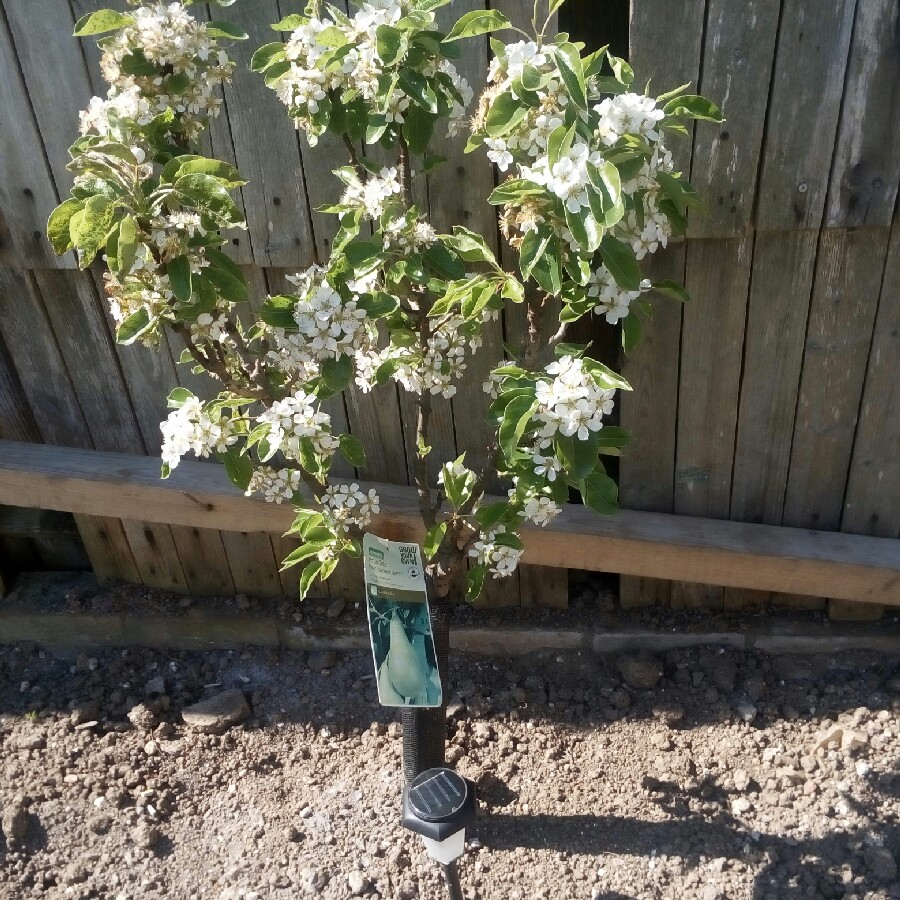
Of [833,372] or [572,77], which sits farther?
[833,372]

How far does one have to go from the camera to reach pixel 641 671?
8.16 feet

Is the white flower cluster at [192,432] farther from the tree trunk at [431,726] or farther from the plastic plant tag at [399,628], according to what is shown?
the tree trunk at [431,726]

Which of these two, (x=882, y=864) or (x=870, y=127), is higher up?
(x=870, y=127)

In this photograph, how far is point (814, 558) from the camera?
7.68ft

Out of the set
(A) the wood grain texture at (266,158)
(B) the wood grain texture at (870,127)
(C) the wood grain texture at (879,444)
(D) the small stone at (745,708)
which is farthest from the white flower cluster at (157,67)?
(D) the small stone at (745,708)

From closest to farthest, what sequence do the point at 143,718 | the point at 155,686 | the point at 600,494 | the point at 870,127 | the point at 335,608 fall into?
the point at 600,494
the point at 870,127
the point at 143,718
the point at 155,686
the point at 335,608

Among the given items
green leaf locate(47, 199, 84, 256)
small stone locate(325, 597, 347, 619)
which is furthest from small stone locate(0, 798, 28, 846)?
green leaf locate(47, 199, 84, 256)

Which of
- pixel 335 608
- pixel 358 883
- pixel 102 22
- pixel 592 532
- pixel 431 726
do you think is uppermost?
pixel 102 22

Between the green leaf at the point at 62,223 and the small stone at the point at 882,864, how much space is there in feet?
7.03

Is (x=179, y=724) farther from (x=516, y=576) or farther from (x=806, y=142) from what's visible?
(x=806, y=142)

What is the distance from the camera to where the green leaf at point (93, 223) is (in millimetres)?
1319

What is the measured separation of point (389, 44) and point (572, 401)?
64 cm

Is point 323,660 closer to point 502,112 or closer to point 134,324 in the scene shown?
point 134,324

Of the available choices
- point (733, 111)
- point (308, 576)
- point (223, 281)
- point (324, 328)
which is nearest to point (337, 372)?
point (324, 328)
